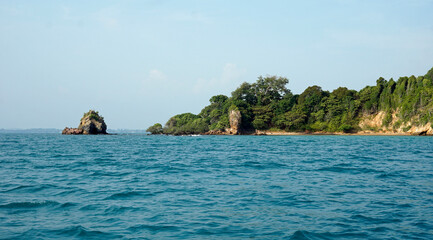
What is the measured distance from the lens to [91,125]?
127 meters

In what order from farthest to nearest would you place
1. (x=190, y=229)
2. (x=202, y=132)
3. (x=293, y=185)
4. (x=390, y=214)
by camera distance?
(x=202, y=132), (x=293, y=185), (x=390, y=214), (x=190, y=229)

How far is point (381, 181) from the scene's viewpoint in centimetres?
1708

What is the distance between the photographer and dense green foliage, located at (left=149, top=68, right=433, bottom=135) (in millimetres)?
110000

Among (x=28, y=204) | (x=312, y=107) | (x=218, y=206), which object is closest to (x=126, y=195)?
(x=28, y=204)

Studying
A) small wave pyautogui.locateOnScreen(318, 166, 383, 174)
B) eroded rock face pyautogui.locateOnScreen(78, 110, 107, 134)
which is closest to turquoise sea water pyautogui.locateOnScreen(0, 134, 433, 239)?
small wave pyautogui.locateOnScreen(318, 166, 383, 174)

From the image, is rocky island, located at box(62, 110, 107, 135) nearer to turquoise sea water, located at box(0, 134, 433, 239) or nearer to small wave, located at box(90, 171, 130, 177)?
small wave, located at box(90, 171, 130, 177)

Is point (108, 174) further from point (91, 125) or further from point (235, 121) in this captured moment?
point (91, 125)

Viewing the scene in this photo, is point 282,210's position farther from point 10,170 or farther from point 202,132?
point 202,132

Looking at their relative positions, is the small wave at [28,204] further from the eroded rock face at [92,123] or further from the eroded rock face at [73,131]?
the eroded rock face at [73,131]

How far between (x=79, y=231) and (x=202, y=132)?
130 meters

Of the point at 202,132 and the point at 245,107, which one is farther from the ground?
the point at 245,107

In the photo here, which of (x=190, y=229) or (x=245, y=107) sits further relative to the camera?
(x=245, y=107)

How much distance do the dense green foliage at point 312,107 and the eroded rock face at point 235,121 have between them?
303 centimetres

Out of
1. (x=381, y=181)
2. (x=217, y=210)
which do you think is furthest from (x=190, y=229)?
(x=381, y=181)
